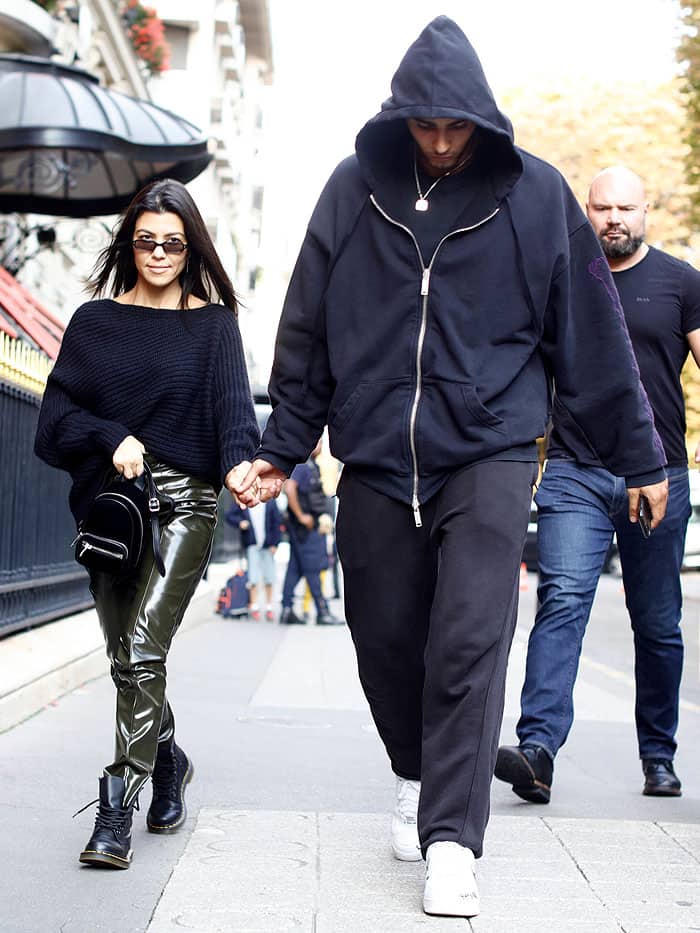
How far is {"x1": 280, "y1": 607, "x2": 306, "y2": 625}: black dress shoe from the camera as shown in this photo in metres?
16.5

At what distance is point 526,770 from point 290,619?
11.3 meters

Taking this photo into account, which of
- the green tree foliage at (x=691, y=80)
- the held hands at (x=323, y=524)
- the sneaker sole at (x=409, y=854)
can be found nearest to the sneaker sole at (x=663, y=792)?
the sneaker sole at (x=409, y=854)

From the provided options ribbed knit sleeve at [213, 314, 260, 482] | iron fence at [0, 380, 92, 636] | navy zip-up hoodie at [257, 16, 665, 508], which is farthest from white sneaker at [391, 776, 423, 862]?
iron fence at [0, 380, 92, 636]

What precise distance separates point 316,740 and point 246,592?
937 centimetres

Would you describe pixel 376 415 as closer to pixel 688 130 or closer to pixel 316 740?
pixel 316 740

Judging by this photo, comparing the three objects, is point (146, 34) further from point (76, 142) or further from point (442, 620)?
point (442, 620)

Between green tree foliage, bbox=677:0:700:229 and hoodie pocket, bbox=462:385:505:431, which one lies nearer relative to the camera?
hoodie pocket, bbox=462:385:505:431

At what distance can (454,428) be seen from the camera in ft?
13.3

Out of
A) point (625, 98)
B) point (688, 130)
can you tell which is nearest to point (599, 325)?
point (688, 130)

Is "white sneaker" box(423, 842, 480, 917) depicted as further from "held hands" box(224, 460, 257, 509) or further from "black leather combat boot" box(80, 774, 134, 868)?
"held hands" box(224, 460, 257, 509)

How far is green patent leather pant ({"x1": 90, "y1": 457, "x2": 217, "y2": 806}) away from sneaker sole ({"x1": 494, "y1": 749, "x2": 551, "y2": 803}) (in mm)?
1183

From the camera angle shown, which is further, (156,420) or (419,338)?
(156,420)

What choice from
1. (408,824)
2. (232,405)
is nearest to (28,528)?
(232,405)

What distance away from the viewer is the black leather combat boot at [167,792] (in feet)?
15.7
